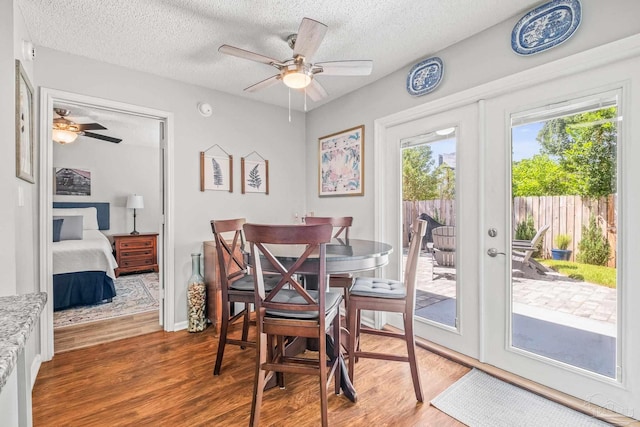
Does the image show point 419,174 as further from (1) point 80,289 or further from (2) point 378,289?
(1) point 80,289

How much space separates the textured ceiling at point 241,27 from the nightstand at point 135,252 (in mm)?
3557

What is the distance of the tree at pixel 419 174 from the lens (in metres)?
2.58

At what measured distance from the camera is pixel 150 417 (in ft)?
5.53

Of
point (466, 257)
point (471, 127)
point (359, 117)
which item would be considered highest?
point (359, 117)

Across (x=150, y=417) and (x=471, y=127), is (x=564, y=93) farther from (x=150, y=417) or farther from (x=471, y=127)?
(x=150, y=417)

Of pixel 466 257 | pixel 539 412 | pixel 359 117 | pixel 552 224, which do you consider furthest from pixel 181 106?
pixel 539 412

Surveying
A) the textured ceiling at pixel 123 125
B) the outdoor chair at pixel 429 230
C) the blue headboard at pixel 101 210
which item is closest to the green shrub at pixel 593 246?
the outdoor chair at pixel 429 230

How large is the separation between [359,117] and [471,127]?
119cm

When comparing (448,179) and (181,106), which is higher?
(181,106)

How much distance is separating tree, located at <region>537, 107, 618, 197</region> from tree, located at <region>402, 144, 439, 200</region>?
0.82m

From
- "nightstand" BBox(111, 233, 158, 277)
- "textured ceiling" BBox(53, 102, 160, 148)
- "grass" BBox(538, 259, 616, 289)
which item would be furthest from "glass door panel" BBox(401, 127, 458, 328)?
"nightstand" BBox(111, 233, 158, 277)

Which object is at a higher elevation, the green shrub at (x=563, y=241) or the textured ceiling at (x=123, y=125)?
the textured ceiling at (x=123, y=125)

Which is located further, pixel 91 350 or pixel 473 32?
pixel 91 350

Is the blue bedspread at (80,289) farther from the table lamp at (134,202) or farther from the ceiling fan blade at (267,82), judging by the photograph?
the ceiling fan blade at (267,82)
